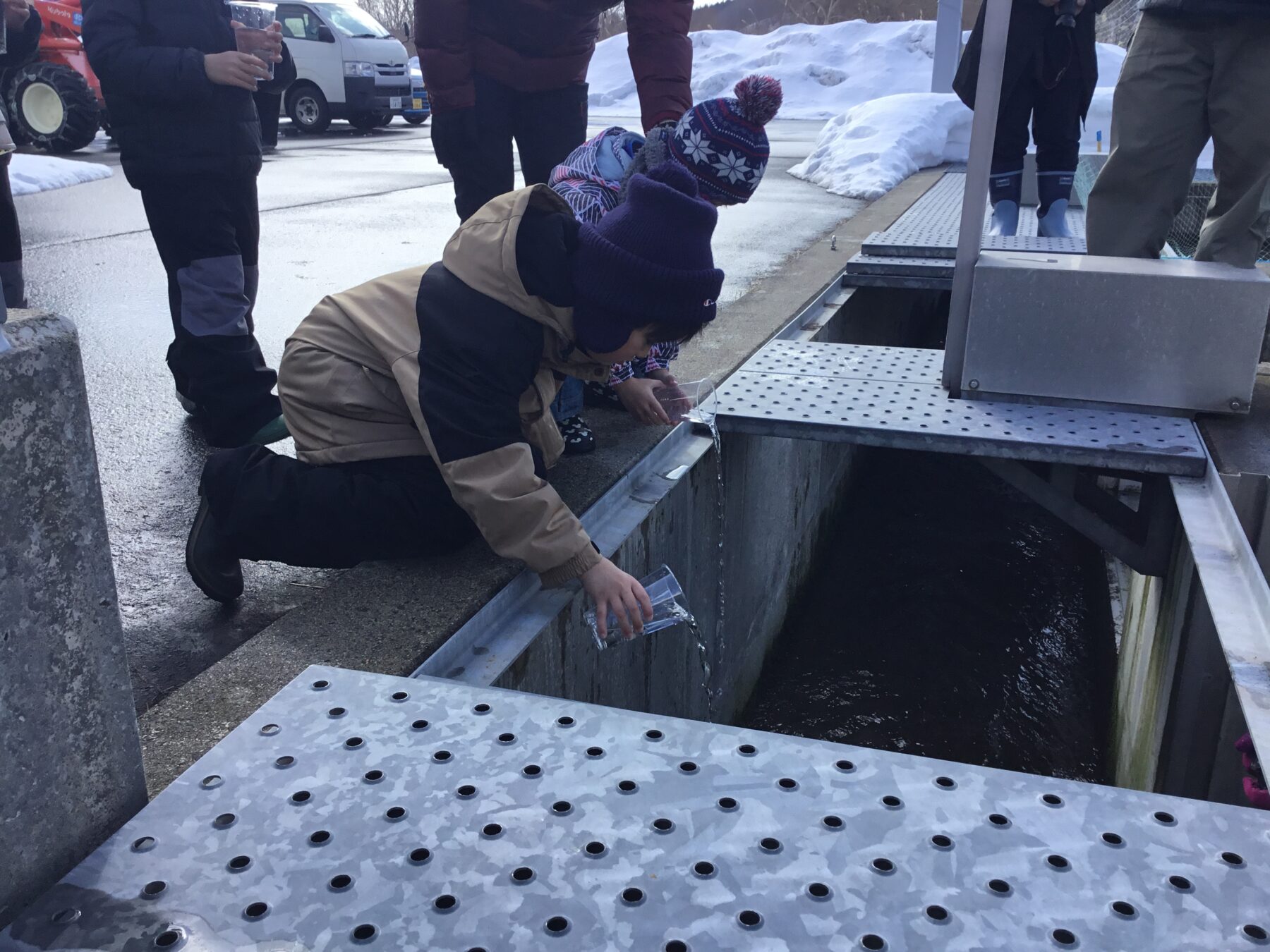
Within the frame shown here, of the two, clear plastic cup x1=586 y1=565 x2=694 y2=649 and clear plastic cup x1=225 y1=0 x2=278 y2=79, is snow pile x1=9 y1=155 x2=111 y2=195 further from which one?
clear plastic cup x1=586 y1=565 x2=694 y2=649

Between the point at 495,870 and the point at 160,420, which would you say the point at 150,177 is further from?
the point at 495,870

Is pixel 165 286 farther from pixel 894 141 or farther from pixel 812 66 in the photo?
pixel 812 66

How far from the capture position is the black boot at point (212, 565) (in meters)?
2.18

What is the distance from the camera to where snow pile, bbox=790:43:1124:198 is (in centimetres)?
974

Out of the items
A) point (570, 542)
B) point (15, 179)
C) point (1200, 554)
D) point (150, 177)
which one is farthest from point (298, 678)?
point (15, 179)

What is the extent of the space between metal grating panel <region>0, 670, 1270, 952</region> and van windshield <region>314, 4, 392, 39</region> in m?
17.3

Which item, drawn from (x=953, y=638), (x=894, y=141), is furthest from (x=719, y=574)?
(x=894, y=141)

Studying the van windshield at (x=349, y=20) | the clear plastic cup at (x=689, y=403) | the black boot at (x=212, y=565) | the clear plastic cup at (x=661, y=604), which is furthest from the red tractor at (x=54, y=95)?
the clear plastic cup at (x=661, y=604)

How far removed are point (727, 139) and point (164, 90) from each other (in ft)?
4.85

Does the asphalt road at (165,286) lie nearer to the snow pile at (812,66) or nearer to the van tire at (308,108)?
the van tire at (308,108)

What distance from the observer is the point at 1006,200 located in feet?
17.4

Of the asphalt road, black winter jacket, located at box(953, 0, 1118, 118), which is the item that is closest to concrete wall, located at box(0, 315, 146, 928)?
the asphalt road

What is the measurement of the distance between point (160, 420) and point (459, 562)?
1697 mm

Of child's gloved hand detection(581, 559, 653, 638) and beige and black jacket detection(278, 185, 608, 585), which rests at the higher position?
beige and black jacket detection(278, 185, 608, 585)
